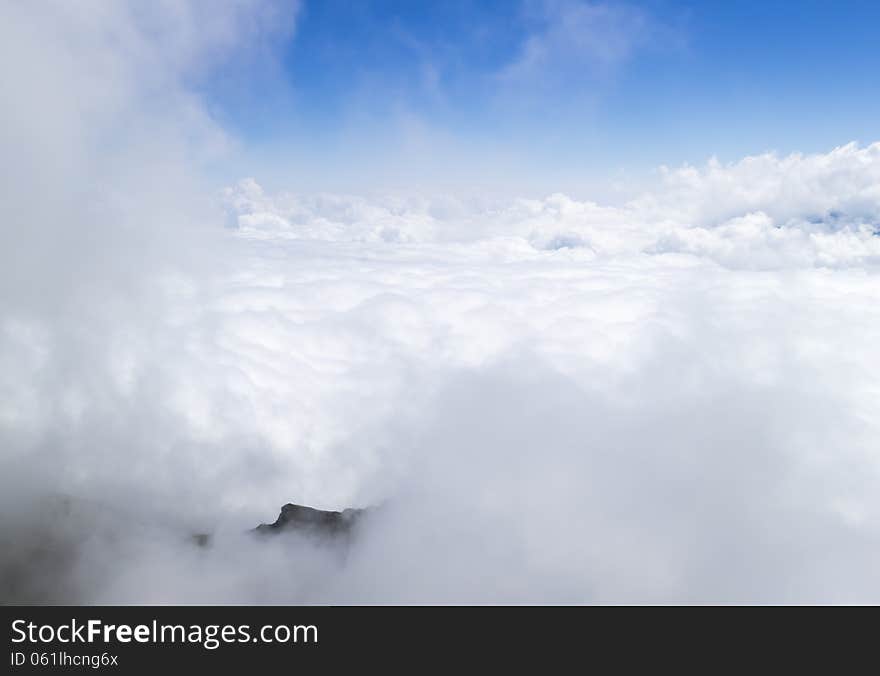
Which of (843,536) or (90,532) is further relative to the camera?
(843,536)

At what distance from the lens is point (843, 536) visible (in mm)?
135125

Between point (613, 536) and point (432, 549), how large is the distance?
6294 centimetres

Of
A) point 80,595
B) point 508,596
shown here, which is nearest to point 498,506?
point 508,596

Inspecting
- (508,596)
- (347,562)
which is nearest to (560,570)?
(508,596)

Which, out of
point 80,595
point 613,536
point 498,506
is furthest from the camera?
point 498,506
